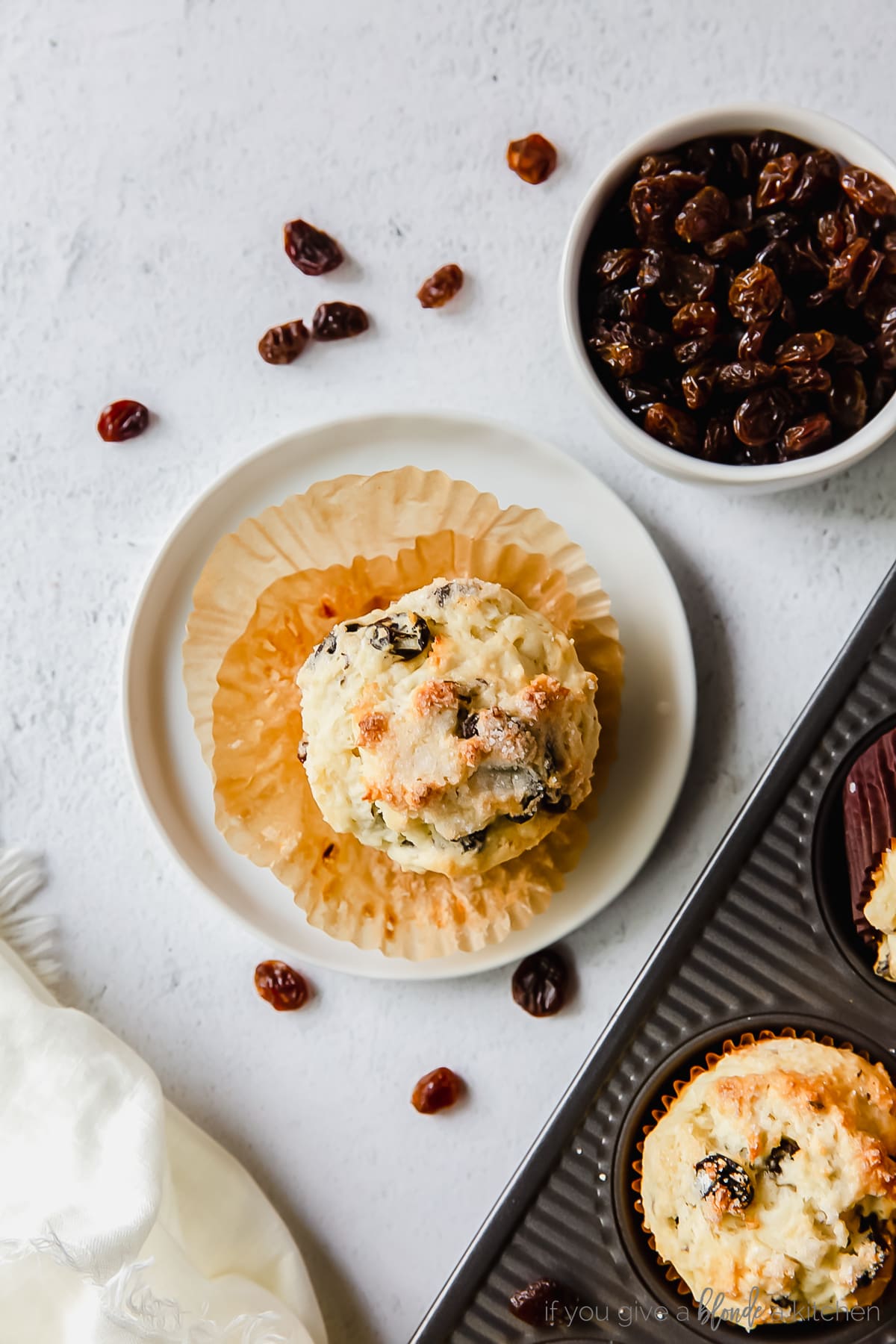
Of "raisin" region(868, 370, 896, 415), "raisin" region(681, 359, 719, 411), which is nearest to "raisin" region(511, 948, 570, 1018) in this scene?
"raisin" region(681, 359, 719, 411)

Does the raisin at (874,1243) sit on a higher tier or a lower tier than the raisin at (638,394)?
lower

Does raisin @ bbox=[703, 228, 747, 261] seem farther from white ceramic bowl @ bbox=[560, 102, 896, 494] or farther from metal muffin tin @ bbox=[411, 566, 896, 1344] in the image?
metal muffin tin @ bbox=[411, 566, 896, 1344]

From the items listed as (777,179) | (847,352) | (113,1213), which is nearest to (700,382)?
(847,352)

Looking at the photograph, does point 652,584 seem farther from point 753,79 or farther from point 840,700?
point 753,79

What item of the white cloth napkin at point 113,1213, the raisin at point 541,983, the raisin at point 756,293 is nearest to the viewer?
the raisin at point 756,293

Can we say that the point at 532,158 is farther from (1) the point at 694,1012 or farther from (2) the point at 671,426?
(1) the point at 694,1012

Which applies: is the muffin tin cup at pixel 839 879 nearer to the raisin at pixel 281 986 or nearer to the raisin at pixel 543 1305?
the raisin at pixel 543 1305

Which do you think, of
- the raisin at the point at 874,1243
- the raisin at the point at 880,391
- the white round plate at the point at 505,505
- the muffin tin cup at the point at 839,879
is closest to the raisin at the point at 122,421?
the white round plate at the point at 505,505
